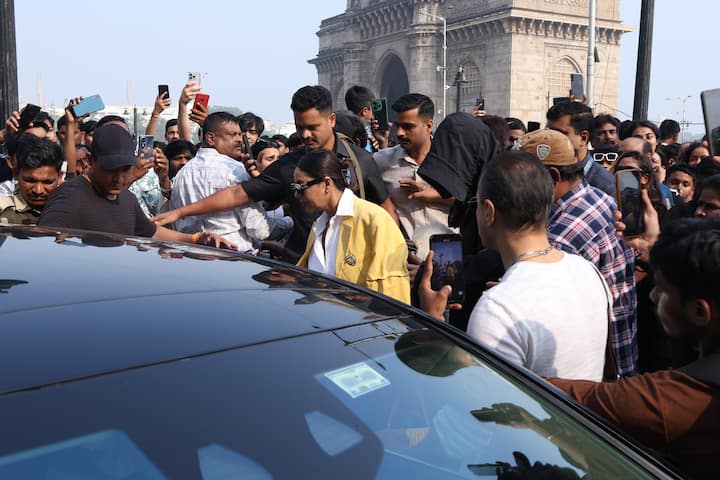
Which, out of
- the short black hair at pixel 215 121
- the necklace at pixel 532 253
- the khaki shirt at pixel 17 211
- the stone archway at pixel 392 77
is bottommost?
the khaki shirt at pixel 17 211

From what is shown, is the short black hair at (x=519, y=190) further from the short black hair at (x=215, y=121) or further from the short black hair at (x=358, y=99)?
the short black hair at (x=358, y=99)

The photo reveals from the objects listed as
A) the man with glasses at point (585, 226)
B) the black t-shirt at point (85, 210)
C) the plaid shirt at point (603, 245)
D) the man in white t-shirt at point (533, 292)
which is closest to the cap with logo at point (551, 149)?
the man with glasses at point (585, 226)

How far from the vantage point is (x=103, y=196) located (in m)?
3.65

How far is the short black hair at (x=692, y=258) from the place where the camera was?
76.3 inches

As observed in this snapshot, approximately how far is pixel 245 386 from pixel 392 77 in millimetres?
66690

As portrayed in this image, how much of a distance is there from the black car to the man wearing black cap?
Answer: 4.94 ft

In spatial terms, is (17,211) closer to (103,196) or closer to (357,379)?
(103,196)

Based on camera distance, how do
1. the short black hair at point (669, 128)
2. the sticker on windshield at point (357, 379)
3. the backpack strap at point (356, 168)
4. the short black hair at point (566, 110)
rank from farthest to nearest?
the short black hair at point (669, 128)
the short black hair at point (566, 110)
the backpack strap at point (356, 168)
the sticker on windshield at point (357, 379)

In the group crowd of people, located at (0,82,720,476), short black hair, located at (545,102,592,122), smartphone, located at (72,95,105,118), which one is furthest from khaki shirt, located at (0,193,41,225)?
short black hair, located at (545,102,592,122)

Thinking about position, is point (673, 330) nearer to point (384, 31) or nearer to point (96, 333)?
point (96, 333)

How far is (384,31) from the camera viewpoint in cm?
6506

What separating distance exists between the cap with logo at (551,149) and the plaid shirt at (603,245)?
15 centimetres

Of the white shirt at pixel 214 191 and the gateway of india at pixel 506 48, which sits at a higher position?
the gateway of india at pixel 506 48

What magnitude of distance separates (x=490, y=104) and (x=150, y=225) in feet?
167
